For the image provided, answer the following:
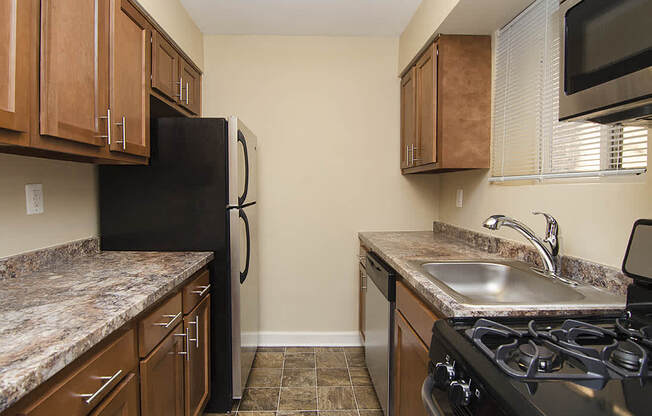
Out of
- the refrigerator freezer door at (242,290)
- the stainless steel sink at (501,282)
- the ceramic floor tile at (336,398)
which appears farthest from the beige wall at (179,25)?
the ceramic floor tile at (336,398)

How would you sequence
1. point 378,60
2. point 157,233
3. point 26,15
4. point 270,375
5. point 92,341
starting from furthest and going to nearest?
point 378,60, point 270,375, point 157,233, point 26,15, point 92,341

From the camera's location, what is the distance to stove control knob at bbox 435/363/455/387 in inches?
33.2

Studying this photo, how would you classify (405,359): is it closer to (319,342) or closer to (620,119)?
(620,119)

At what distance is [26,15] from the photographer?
1.08m

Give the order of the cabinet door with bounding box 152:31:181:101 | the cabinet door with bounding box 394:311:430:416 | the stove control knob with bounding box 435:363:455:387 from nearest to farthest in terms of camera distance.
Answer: the stove control knob with bounding box 435:363:455:387 < the cabinet door with bounding box 394:311:430:416 < the cabinet door with bounding box 152:31:181:101

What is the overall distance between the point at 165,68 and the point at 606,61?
82.3 inches

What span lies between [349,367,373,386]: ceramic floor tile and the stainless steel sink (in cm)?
112

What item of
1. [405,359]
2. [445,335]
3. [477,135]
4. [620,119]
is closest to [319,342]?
[405,359]

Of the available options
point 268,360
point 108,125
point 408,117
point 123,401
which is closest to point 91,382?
point 123,401

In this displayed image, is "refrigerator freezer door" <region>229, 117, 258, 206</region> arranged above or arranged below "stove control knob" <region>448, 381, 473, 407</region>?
above

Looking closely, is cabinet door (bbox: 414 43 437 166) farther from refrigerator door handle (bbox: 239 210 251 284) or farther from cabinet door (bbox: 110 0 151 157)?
cabinet door (bbox: 110 0 151 157)

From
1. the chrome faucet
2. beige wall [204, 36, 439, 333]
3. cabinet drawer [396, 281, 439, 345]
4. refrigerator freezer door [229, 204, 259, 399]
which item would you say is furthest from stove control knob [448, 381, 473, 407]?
beige wall [204, 36, 439, 333]

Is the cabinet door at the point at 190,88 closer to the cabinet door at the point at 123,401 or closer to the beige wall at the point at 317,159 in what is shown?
the beige wall at the point at 317,159

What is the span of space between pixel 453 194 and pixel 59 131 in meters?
2.37
